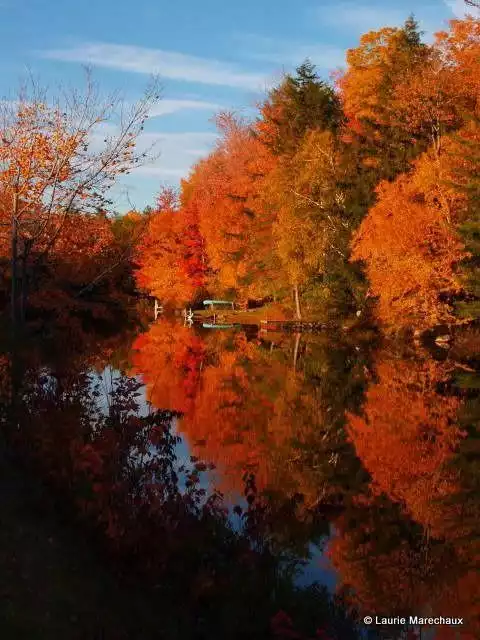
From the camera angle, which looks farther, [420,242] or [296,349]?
[296,349]

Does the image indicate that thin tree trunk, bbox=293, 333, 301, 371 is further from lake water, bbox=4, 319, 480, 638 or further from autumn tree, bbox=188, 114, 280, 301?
autumn tree, bbox=188, 114, 280, 301

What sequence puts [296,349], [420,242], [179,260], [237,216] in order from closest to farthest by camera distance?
[420,242], [296,349], [237,216], [179,260]

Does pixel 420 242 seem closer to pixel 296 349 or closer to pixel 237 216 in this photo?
pixel 296 349

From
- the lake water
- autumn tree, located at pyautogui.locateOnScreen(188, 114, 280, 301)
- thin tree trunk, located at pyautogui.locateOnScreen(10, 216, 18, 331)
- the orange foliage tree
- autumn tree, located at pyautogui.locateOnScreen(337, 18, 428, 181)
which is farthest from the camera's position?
autumn tree, located at pyautogui.locateOnScreen(188, 114, 280, 301)

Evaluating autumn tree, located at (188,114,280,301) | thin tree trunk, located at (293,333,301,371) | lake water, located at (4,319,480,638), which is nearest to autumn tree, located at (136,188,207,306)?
autumn tree, located at (188,114,280,301)

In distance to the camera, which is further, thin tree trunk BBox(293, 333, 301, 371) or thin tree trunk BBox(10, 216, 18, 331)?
thin tree trunk BBox(293, 333, 301, 371)

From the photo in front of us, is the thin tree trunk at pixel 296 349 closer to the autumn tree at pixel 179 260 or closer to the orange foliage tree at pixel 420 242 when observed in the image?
the orange foliage tree at pixel 420 242

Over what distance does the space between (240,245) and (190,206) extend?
12.5 m

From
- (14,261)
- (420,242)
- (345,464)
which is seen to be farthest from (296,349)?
(14,261)

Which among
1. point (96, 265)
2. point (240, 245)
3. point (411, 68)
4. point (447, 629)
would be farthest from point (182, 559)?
point (240, 245)

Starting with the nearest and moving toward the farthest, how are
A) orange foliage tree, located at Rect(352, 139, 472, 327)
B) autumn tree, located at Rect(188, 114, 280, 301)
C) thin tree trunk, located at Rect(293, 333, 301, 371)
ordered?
thin tree trunk, located at Rect(293, 333, 301, 371) < orange foliage tree, located at Rect(352, 139, 472, 327) < autumn tree, located at Rect(188, 114, 280, 301)

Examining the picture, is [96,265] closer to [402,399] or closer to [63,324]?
[63,324]

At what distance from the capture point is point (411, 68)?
131ft

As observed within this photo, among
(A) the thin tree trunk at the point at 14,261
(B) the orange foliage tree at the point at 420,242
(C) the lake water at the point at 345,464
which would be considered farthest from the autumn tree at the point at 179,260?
(A) the thin tree trunk at the point at 14,261
